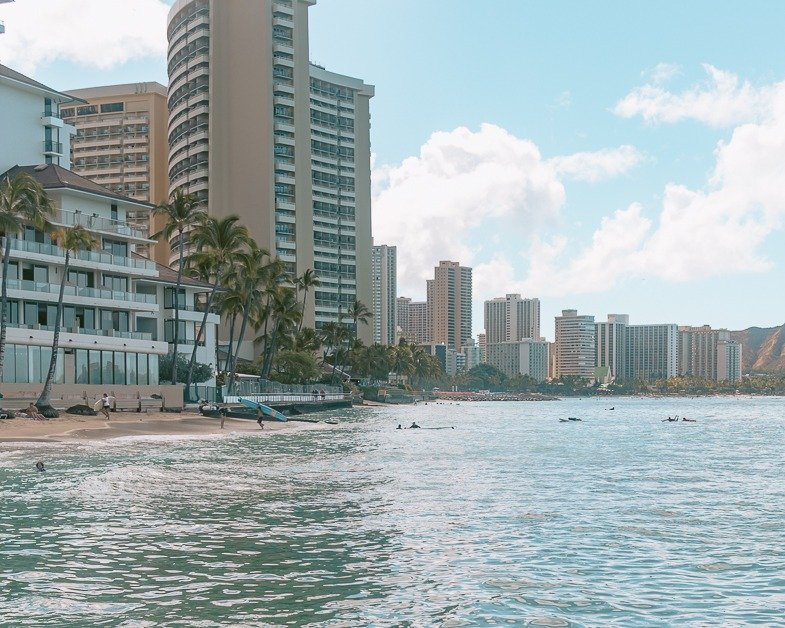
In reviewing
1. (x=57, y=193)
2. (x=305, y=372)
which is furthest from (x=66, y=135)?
(x=305, y=372)

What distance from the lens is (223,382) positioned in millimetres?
107812

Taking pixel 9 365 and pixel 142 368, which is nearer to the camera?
pixel 9 365

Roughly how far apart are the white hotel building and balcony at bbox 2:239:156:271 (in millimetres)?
89

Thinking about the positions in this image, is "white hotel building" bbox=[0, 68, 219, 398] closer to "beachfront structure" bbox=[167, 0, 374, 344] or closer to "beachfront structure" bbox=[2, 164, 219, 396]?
"beachfront structure" bbox=[2, 164, 219, 396]

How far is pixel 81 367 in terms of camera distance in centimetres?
8056

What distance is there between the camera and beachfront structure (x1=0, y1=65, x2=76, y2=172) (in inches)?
3792

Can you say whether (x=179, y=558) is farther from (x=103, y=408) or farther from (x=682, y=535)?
(x=103, y=408)

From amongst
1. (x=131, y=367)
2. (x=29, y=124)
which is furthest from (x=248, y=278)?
(x=29, y=124)

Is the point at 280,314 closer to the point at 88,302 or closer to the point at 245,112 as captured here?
the point at 88,302

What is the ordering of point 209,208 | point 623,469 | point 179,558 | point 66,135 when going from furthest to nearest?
point 209,208, point 66,135, point 623,469, point 179,558

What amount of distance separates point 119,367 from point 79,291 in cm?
753

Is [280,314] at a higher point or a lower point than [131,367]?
higher

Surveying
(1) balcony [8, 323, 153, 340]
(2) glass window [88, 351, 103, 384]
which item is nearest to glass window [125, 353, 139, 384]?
(1) balcony [8, 323, 153, 340]

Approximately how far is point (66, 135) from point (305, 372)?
4598 centimetres
